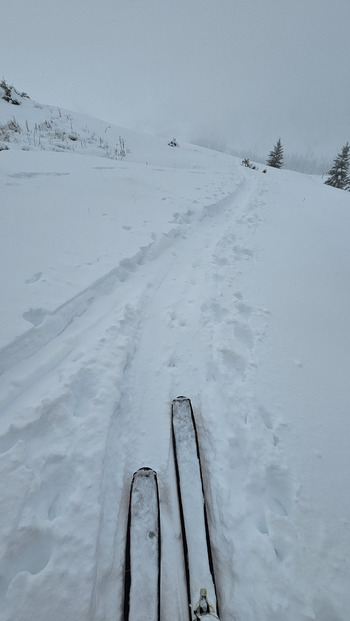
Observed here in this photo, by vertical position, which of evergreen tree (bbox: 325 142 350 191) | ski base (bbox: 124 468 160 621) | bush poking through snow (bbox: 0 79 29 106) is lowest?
ski base (bbox: 124 468 160 621)

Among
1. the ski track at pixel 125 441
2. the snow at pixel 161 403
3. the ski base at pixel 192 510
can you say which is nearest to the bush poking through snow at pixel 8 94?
the snow at pixel 161 403

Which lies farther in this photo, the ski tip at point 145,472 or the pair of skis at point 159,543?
the ski tip at point 145,472

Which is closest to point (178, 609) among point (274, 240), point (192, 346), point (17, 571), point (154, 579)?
point (154, 579)

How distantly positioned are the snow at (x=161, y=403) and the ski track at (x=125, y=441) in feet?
0.04

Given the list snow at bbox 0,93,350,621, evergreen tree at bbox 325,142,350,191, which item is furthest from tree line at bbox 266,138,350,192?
snow at bbox 0,93,350,621

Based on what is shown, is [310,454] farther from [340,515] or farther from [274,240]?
[274,240]

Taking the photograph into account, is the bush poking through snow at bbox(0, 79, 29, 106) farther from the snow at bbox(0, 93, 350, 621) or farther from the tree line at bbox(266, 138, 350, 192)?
the tree line at bbox(266, 138, 350, 192)

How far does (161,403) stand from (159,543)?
104 cm

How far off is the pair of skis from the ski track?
0.30 feet

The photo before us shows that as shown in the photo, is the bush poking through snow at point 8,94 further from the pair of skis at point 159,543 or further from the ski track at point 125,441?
the pair of skis at point 159,543

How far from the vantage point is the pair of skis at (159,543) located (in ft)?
4.75

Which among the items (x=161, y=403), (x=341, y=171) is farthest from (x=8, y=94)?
(x=341, y=171)

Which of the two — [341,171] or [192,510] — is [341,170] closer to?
[341,171]

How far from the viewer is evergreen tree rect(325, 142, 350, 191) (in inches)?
977
